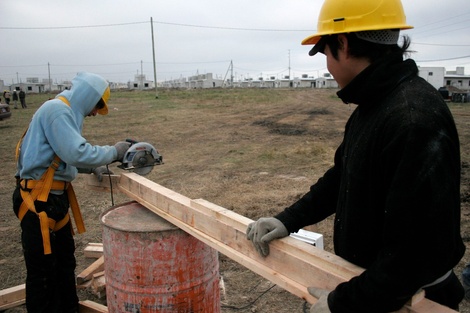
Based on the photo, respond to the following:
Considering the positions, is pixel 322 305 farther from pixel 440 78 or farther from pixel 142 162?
pixel 440 78

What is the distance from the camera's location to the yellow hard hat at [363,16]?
1.51m

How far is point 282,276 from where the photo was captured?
191 centimetres

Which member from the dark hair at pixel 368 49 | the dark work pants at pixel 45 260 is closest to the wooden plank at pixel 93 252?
the dark work pants at pixel 45 260

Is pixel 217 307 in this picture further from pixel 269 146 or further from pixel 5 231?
pixel 269 146

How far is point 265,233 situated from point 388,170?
2.71ft

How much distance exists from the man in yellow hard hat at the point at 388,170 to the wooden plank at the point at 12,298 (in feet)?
10.8

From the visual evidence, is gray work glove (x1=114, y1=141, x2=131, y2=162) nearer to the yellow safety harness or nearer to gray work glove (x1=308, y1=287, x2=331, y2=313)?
the yellow safety harness

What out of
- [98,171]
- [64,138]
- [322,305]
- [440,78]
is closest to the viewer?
[322,305]

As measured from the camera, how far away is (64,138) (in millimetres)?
3025

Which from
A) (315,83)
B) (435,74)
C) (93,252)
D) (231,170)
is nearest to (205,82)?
(315,83)

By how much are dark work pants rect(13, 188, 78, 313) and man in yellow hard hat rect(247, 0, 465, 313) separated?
2476mm

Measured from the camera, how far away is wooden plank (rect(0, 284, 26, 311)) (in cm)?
373

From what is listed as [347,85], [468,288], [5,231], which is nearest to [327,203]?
[347,85]

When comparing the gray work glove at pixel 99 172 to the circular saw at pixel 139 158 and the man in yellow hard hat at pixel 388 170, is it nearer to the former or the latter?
the circular saw at pixel 139 158
